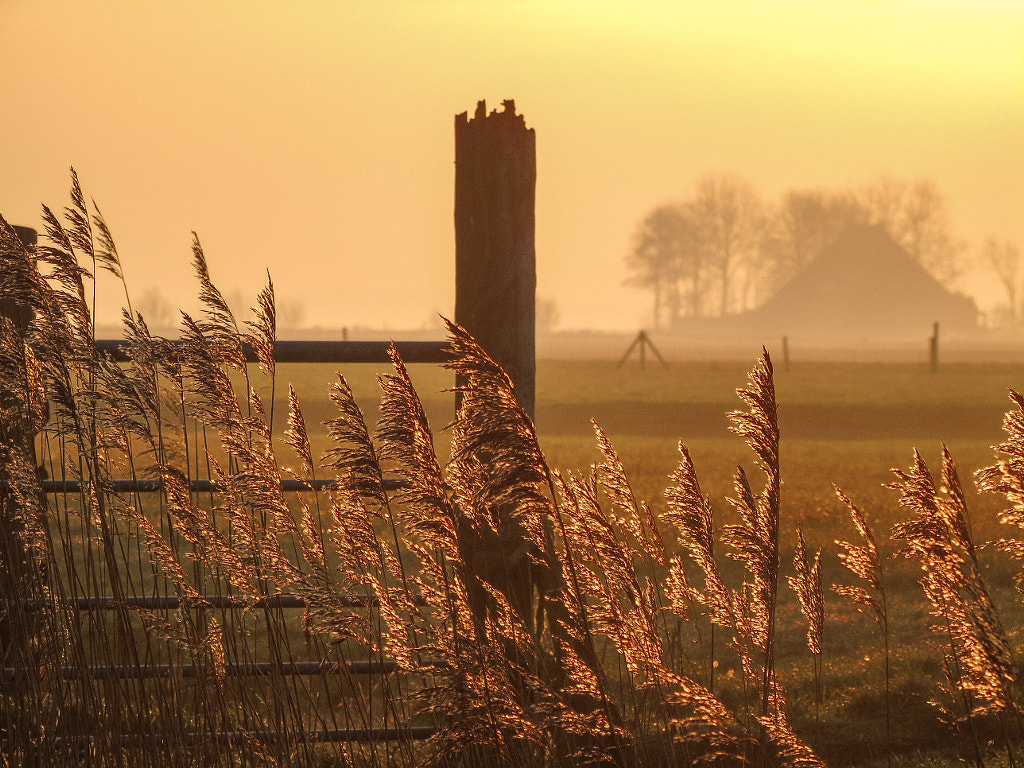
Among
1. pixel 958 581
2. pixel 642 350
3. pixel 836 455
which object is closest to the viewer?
pixel 958 581

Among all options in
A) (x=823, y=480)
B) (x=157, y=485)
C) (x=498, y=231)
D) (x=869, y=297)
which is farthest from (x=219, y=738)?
(x=869, y=297)

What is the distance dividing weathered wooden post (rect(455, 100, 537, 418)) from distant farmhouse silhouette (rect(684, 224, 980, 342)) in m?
105

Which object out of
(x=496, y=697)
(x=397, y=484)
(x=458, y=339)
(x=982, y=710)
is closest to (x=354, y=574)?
(x=496, y=697)

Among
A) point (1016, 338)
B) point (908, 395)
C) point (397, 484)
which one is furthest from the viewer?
point (1016, 338)

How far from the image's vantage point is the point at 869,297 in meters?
107

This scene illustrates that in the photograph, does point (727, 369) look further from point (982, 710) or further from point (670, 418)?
point (982, 710)

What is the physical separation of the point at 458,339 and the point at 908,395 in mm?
31626

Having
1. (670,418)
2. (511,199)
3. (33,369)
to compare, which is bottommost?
(670,418)

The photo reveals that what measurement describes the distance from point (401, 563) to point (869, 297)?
110m

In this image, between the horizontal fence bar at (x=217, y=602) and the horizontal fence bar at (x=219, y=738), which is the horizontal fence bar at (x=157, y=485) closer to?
the horizontal fence bar at (x=217, y=602)

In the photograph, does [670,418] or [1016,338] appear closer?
[670,418]

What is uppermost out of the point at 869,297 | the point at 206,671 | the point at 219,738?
the point at 869,297

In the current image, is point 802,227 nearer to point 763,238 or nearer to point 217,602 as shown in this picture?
point 763,238

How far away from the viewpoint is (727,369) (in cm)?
4634
